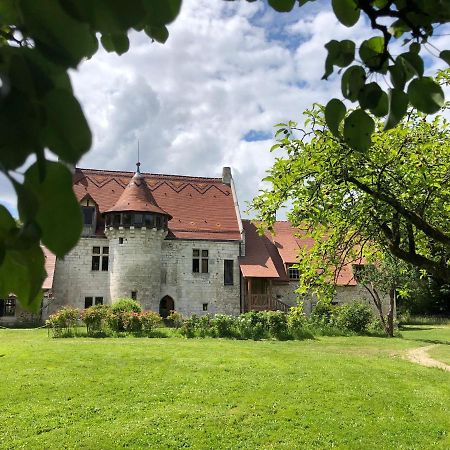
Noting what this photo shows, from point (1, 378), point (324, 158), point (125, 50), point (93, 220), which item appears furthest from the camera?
point (93, 220)

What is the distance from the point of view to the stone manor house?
26.3 meters

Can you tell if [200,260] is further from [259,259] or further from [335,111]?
[335,111]

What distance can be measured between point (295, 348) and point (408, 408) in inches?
286

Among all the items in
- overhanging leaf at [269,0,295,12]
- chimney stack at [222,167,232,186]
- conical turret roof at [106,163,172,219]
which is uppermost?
chimney stack at [222,167,232,186]

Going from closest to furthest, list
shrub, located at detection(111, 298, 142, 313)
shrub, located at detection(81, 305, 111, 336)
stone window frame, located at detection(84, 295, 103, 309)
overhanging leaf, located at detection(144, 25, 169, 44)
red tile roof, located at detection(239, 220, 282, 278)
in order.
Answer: overhanging leaf, located at detection(144, 25, 169, 44), shrub, located at detection(81, 305, 111, 336), shrub, located at detection(111, 298, 142, 313), stone window frame, located at detection(84, 295, 103, 309), red tile roof, located at detection(239, 220, 282, 278)

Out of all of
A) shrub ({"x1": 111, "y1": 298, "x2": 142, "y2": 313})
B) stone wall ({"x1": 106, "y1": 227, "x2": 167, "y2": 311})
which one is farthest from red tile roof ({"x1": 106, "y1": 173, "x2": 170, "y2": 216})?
shrub ({"x1": 111, "y1": 298, "x2": 142, "y2": 313})

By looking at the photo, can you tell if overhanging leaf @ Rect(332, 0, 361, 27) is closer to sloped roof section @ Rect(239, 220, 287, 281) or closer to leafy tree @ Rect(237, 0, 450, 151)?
leafy tree @ Rect(237, 0, 450, 151)

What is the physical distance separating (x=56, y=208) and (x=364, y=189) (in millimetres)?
4474

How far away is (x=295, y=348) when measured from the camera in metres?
16.5

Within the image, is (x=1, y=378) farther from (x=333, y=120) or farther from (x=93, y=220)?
(x=93, y=220)

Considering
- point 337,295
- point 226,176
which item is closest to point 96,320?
point 337,295

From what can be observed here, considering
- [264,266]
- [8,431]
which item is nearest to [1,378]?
[8,431]

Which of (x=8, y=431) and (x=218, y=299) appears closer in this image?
(x=8, y=431)

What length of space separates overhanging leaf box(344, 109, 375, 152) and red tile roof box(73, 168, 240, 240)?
27.3 metres
